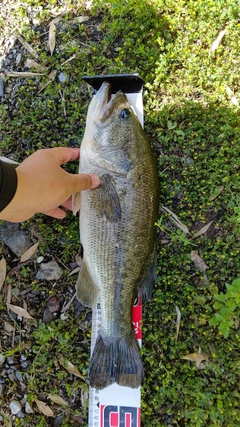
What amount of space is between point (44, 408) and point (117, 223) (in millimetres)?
1788

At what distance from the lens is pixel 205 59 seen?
323 cm

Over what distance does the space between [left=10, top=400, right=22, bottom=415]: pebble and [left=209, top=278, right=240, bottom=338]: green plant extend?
6.02 feet

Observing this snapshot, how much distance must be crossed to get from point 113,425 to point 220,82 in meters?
3.16

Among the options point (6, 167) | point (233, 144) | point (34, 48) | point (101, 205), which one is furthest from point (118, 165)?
point (34, 48)

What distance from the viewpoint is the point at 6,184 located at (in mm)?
2164

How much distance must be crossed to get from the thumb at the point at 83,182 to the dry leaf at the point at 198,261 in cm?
111

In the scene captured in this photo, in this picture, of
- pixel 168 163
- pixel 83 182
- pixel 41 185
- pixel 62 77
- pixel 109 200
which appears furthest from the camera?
pixel 62 77

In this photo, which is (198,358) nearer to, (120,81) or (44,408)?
(44,408)

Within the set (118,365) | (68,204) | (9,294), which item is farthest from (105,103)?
(118,365)

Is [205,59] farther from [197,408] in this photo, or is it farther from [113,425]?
[113,425]

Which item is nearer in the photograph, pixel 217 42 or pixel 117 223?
pixel 117 223

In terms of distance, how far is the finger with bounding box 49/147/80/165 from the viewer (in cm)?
288

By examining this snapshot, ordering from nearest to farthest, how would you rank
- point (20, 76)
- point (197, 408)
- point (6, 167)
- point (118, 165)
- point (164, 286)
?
1. point (6, 167)
2. point (118, 165)
3. point (197, 408)
4. point (164, 286)
5. point (20, 76)

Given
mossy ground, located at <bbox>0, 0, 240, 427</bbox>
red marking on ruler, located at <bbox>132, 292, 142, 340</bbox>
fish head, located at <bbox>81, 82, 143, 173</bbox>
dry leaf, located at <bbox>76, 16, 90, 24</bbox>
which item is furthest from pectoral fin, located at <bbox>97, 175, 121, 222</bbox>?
dry leaf, located at <bbox>76, 16, 90, 24</bbox>
